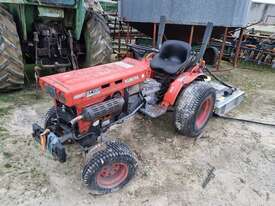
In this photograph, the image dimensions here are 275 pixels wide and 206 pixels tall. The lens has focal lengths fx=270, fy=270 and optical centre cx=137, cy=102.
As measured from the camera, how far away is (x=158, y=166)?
2686 mm

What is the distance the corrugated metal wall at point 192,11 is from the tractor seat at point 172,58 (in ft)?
7.67

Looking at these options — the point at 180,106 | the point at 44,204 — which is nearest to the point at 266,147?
the point at 180,106

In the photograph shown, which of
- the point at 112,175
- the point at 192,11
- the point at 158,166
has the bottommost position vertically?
the point at 158,166

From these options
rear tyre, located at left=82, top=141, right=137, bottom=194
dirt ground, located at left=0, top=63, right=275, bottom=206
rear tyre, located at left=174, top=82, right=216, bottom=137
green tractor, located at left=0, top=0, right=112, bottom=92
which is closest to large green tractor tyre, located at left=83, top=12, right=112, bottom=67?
green tractor, located at left=0, top=0, right=112, bottom=92

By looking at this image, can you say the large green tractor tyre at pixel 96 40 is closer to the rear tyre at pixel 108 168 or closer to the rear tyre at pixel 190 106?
the rear tyre at pixel 190 106

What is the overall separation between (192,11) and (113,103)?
11.8ft

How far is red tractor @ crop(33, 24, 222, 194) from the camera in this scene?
215 cm

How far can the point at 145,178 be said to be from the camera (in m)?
2.50

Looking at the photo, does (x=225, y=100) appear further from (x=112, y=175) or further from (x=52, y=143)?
(x=52, y=143)

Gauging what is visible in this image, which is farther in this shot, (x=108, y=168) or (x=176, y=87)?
(x=176, y=87)

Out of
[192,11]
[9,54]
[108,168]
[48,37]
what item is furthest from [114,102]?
[192,11]

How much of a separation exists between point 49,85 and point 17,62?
177 cm

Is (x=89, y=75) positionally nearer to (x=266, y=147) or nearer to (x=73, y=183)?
(x=73, y=183)

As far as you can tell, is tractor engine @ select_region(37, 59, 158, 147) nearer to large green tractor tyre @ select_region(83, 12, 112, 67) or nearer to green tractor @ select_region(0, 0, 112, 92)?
green tractor @ select_region(0, 0, 112, 92)
